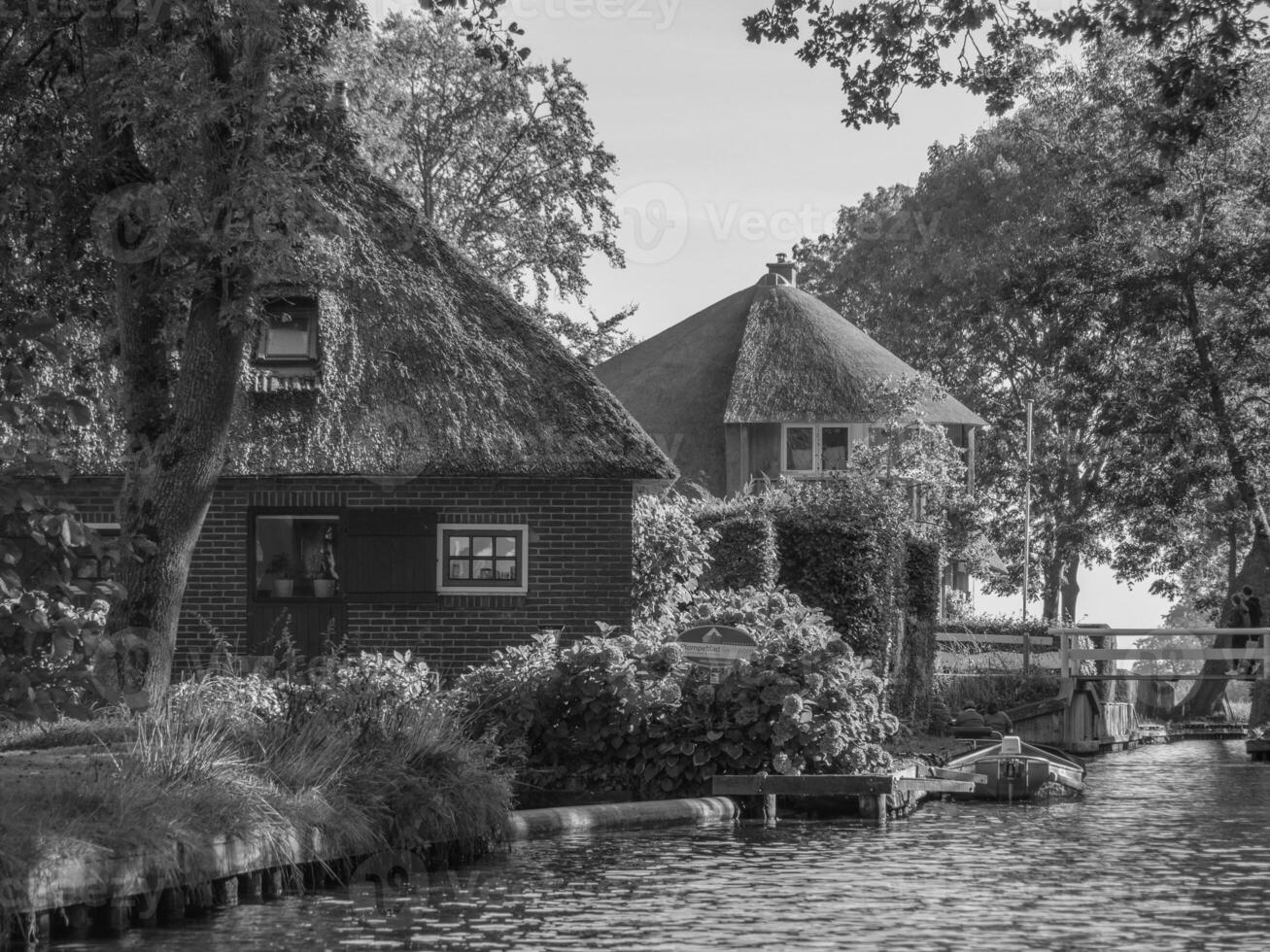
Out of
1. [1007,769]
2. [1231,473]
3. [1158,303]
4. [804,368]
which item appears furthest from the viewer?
[804,368]

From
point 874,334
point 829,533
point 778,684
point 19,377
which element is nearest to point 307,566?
point 829,533

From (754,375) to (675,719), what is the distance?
1012 inches

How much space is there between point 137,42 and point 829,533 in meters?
12.1

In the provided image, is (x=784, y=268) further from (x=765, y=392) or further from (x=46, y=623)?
(x=46, y=623)

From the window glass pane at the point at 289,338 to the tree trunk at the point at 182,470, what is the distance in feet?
21.7

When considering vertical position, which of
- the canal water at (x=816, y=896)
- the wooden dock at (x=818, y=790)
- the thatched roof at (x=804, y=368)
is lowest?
the canal water at (x=816, y=896)

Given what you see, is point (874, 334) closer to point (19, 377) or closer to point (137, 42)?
point (137, 42)

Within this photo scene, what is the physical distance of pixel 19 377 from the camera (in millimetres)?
9727

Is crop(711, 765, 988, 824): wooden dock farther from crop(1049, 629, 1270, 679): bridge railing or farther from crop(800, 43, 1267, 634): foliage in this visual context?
crop(800, 43, 1267, 634): foliage

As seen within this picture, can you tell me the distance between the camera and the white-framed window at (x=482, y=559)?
21.8 meters

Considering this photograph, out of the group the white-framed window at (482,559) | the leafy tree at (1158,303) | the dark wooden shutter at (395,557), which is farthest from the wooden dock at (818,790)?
the leafy tree at (1158,303)

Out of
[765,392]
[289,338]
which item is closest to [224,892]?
[289,338]

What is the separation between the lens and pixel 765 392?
40531 millimetres

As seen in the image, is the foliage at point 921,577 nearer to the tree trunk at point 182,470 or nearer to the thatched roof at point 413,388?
the thatched roof at point 413,388
